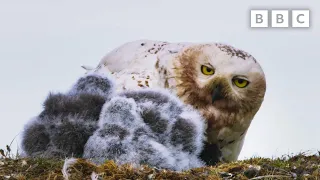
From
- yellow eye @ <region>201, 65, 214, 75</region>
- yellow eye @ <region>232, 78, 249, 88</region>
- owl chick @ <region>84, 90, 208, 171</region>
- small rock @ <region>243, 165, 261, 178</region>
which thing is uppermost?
yellow eye @ <region>201, 65, 214, 75</region>

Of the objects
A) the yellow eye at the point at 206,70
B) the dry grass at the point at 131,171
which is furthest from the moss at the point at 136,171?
the yellow eye at the point at 206,70

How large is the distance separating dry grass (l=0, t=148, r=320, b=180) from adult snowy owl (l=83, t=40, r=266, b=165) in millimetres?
1231

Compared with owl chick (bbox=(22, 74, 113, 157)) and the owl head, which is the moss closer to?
owl chick (bbox=(22, 74, 113, 157))

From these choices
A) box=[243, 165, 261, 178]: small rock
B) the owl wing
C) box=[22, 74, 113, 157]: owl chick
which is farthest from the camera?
the owl wing

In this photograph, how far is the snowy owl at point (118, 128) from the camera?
23.5 ft

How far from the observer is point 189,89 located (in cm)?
825

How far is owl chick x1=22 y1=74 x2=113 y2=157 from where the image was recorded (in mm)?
7473

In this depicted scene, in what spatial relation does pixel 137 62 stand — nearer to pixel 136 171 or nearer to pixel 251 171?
pixel 136 171

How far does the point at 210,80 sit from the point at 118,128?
1.40 meters

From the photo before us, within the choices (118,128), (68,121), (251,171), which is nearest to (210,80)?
(118,128)

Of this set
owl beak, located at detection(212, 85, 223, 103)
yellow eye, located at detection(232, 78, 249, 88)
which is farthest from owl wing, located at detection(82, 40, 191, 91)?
yellow eye, located at detection(232, 78, 249, 88)

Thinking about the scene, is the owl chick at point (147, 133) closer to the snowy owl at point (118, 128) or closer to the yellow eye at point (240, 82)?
the snowy owl at point (118, 128)

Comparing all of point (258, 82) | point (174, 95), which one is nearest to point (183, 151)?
point (174, 95)

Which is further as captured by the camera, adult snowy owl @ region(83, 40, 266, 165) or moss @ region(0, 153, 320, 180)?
adult snowy owl @ region(83, 40, 266, 165)
